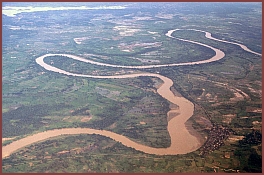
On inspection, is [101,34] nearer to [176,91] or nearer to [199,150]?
[176,91]

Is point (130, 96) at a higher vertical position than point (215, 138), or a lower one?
higher

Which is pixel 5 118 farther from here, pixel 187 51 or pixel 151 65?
pixel 187 51

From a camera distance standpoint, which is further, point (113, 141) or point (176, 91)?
point (176, 91)

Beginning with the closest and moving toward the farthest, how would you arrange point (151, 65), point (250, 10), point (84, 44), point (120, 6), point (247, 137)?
point (247, 137)
point (151, 65)
point (84, 44)
point (250, 10)
point (120, 6)

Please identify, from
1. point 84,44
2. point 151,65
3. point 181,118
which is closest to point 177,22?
point 84,44

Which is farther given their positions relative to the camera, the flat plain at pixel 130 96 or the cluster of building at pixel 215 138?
the cluster of building at pixel 215 138

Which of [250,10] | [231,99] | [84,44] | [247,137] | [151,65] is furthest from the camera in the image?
[250,10]

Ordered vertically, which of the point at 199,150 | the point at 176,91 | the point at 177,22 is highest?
the point at 177,22

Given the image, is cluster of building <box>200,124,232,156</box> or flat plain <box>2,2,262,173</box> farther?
cluster of building <box>200,124,232,156</box>

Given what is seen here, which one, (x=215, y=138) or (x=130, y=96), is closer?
(x=215, y=138)

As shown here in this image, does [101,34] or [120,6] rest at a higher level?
[120,6]
